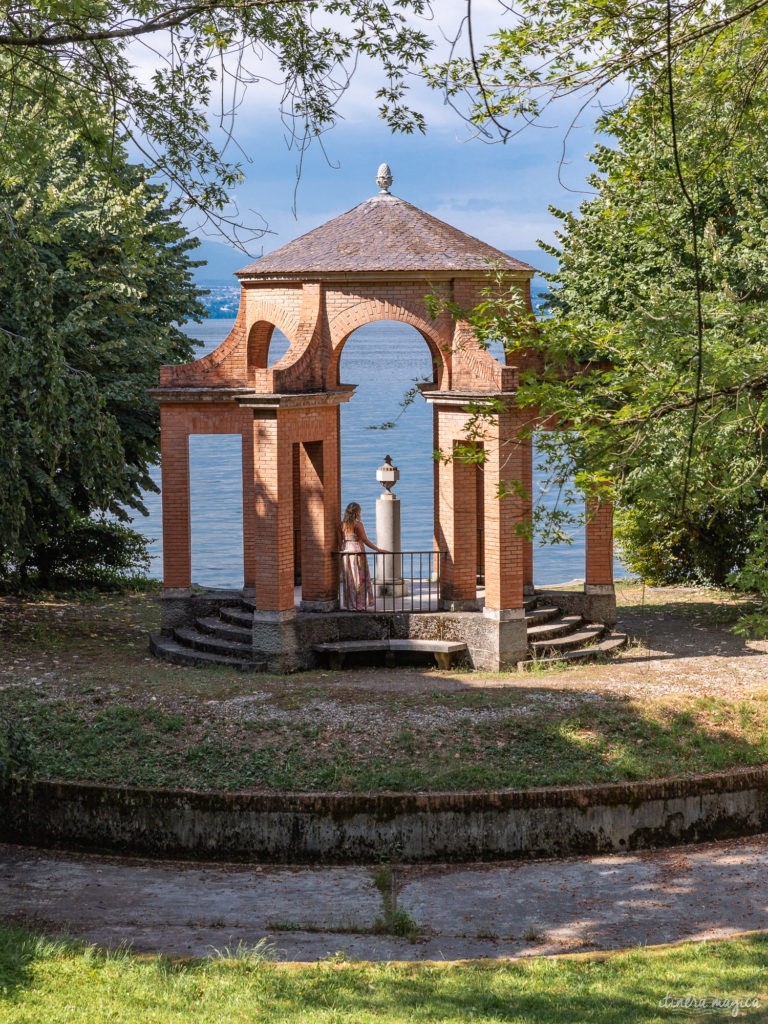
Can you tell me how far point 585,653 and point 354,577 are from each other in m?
3.62

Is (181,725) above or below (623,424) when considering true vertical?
below

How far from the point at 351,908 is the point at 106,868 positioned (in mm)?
2783

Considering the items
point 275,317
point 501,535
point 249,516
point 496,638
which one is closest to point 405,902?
point 496,638

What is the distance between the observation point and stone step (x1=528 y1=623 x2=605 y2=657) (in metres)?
18.5

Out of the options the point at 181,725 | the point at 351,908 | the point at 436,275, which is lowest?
the point at 351,908

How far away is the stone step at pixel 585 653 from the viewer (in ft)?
59.6

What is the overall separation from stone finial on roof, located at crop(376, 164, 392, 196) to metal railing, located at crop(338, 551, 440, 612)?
5854 mm

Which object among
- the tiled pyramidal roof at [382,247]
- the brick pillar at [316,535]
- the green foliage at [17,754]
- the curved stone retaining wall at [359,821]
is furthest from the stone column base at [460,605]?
the green foliage at [17,754]

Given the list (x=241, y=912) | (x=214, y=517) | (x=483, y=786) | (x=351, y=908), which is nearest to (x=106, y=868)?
(x=241, y=912)

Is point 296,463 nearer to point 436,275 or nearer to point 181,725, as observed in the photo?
point 436,275

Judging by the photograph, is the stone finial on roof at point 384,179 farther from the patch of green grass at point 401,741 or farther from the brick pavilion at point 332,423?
the patch of green grass at point 401,741

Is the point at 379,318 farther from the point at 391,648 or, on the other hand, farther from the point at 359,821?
the point at 359,821

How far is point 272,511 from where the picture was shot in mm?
17891

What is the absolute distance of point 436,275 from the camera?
713 inches
